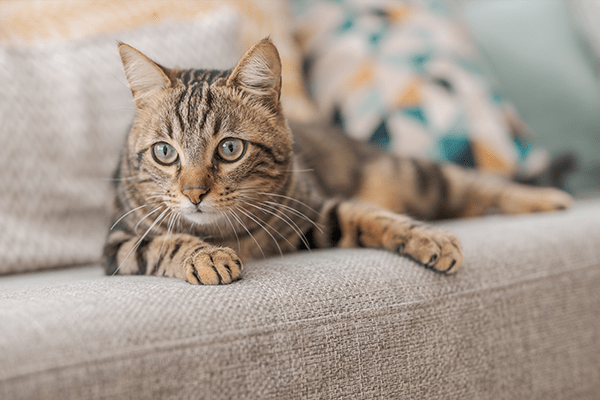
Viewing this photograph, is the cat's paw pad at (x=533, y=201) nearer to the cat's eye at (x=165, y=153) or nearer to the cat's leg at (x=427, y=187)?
the cat's leg at (x=427, y=187)

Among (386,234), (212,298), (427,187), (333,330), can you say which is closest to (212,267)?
(212,298)

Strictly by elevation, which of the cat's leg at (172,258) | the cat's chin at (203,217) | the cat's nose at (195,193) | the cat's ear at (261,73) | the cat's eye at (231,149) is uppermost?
the cat's ear at (261,73)

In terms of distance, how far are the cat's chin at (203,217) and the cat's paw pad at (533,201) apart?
929 millimetres

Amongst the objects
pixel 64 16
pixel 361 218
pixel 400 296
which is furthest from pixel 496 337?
pixel 64 16

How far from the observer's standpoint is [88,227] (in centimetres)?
111

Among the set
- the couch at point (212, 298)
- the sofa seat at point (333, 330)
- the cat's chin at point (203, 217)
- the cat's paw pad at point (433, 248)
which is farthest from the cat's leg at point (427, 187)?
the cat's chin at point (203, 217)

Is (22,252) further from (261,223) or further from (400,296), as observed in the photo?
(400,296)

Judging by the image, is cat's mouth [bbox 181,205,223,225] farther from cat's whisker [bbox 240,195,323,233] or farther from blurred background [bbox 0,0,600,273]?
blurred background [bbox 0,0,600,273]

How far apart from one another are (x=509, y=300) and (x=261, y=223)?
476mm

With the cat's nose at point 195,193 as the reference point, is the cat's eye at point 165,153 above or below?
above

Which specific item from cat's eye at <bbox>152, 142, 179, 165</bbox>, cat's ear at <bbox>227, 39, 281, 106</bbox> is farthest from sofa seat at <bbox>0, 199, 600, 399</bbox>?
cat's ear at <bbox>227, 39, 281, 106</bbox>

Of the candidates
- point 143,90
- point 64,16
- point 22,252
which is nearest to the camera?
point 143,90

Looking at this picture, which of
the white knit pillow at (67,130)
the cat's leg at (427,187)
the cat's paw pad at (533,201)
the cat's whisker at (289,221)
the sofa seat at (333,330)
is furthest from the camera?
the cat's leg at (427,187)

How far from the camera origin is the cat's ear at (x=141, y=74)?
81 cm
